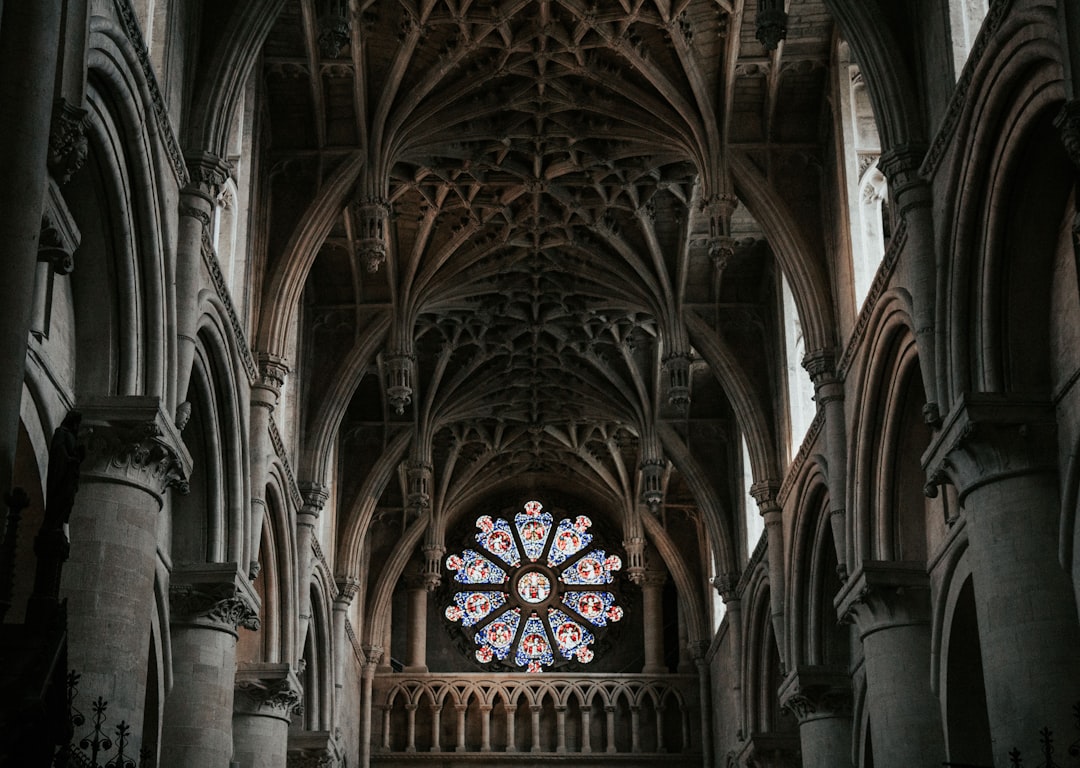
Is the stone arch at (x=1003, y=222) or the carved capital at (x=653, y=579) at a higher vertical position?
the carved capital at (x=653, y=579)

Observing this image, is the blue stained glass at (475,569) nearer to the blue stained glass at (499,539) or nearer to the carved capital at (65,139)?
the blue stained glass at (499,539)

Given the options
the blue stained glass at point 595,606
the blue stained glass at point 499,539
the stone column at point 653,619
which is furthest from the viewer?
the blue stained glass at point 499,539

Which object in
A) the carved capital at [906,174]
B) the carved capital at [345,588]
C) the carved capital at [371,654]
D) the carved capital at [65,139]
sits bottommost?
the carved capital at [65,139]

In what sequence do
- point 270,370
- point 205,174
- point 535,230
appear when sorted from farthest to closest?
point 535,230, point 270,370, point 205,174

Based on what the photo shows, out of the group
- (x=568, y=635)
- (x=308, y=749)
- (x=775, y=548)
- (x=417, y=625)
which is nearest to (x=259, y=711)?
(x=308, y=749)

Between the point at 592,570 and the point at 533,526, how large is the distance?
6.21ft

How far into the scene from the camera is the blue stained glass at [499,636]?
3994 cm

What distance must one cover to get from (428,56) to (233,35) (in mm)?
5941

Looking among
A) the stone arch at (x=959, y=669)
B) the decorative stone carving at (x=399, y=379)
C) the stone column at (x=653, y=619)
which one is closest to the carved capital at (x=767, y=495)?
the decorative stone carving at (x=399, y=379)

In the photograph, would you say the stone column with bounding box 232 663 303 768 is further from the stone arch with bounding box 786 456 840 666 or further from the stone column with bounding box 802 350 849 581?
the stone column with bounding box 802 350 849 581

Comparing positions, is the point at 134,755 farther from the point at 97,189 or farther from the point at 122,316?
the point at 97,189

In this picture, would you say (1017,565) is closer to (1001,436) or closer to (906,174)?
(1001,436)

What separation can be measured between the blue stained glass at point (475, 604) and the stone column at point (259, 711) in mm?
16057

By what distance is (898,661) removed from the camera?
2044cm
